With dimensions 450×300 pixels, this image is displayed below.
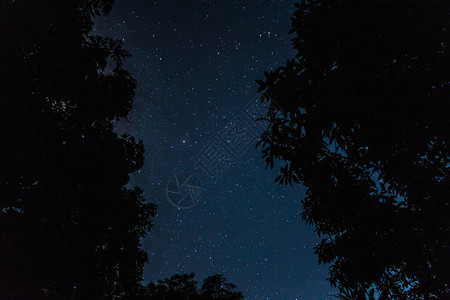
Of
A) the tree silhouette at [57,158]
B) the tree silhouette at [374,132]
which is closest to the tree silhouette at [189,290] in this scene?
the tree silhouette at [57,158]

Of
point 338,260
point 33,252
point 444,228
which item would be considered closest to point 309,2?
point 444,228

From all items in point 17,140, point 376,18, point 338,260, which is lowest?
point 338,260

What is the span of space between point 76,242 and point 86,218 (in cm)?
79

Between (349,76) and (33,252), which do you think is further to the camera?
(33,252)

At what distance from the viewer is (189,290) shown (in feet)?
43.8

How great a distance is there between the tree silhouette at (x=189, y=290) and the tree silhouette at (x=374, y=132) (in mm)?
8329

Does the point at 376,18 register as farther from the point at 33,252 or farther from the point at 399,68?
the point at 33,252

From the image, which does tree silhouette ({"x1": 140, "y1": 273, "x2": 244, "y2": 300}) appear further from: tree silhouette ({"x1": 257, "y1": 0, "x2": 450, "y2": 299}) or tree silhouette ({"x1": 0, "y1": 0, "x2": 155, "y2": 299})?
tree silhouette ({"x1": 257, "y1": 0, "x2": 450, "y2": 299})

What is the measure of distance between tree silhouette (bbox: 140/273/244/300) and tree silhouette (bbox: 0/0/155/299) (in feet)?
12.0

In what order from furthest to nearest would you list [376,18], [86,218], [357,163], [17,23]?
[86,218] → [17,23] → [357,163] → [376,18]

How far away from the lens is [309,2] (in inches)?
253

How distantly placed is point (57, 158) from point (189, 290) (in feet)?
29.8

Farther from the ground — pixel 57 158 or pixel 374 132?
pixel 57 158

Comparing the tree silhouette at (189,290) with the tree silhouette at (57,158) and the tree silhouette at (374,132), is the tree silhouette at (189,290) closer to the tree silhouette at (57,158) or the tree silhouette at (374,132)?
the tree silhouette at (57,158)
